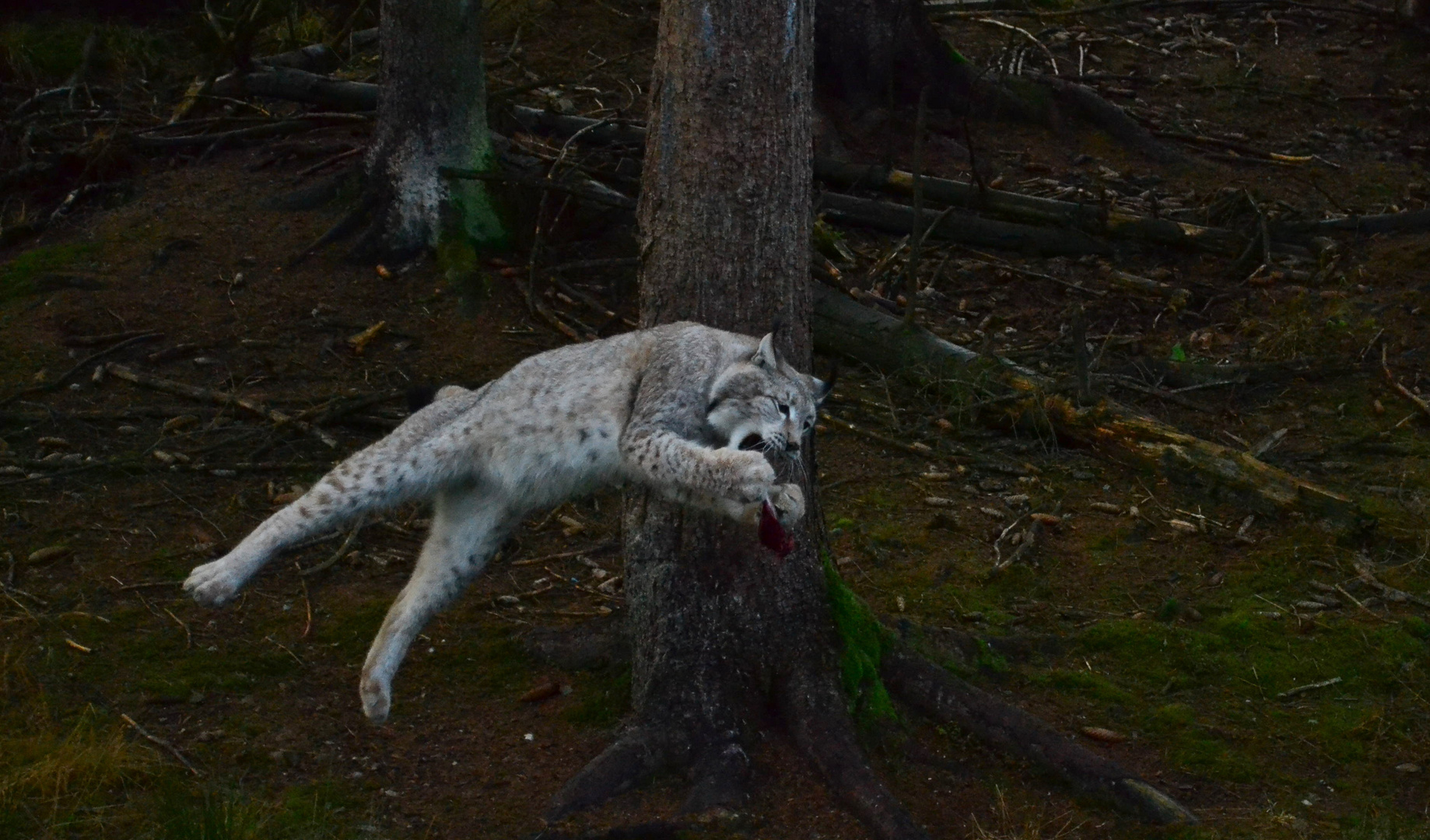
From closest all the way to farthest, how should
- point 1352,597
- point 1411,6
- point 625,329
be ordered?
point 1352,597 → point 625,329 → point 1411,6

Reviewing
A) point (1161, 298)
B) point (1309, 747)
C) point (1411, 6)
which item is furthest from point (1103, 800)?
point (1411, 6)

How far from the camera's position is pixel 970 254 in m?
11.2

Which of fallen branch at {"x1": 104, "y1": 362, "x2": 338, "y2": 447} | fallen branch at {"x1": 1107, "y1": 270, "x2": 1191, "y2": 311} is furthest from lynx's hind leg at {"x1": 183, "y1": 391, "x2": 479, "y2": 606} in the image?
fallen branch at {"x1": 1107, "y1": 270, "x2": 1191, "y2": 311}

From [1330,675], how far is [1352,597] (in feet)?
2.61

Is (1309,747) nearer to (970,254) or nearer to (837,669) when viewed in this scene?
(837,669)

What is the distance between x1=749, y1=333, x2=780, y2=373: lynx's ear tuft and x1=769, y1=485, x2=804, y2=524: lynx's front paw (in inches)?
24.1

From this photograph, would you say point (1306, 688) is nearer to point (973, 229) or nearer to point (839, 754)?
point (839, 754)

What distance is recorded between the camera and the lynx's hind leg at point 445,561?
5.42 metres

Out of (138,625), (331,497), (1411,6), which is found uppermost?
(1411,6)

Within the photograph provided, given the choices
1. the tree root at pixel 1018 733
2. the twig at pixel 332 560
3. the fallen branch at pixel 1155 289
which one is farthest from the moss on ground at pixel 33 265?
the fallen branch at pixel 1155 289

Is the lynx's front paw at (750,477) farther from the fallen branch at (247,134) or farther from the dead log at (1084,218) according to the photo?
the fallen branch at (247,134)

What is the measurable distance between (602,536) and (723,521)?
2440 mm

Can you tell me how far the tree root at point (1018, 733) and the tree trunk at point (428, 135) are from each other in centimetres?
529

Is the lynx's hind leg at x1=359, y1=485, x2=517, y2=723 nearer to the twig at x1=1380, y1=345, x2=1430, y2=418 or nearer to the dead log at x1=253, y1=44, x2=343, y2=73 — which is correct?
the twig at x1=1380, y1=345, x2=1430, y2=418
